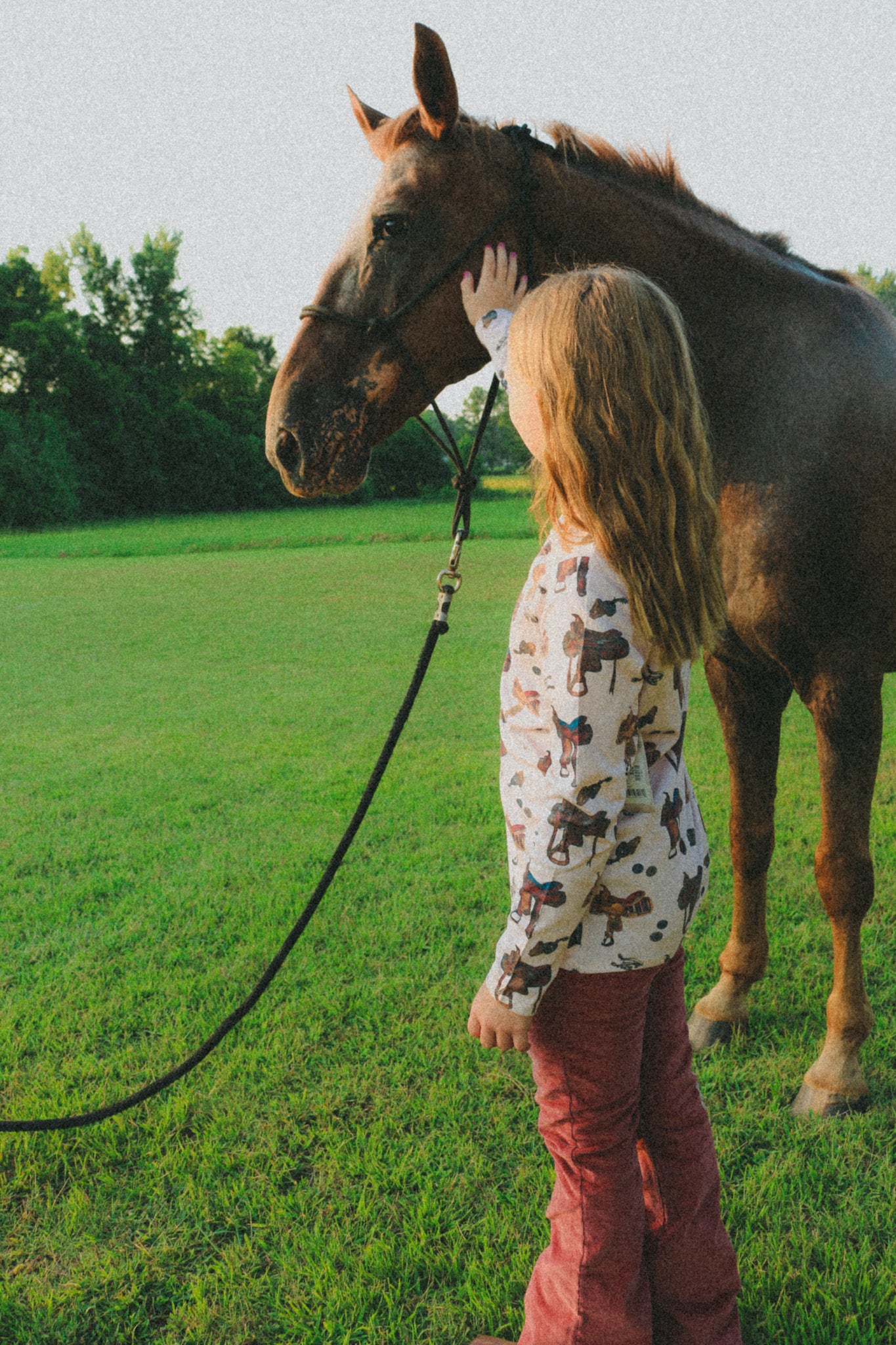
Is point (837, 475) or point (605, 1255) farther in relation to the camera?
point (837, 475)

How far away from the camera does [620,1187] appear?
4.66 feet

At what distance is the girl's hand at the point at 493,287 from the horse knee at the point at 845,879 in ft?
5.39

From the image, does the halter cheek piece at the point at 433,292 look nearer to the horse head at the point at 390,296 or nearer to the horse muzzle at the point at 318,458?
the horse head at the point at 390,296

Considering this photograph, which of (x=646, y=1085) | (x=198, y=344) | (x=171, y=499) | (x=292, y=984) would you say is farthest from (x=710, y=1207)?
(x=198, y=344)

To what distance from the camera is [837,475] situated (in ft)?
6.86

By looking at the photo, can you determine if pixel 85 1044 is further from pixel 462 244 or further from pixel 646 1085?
pixel 462 244

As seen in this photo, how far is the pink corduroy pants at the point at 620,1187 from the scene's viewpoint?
4.55ft

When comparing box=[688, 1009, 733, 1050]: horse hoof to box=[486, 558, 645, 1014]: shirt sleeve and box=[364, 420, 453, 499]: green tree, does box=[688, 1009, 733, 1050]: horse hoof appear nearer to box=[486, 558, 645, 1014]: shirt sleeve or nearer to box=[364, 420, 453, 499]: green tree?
box=[486, 558, 645, 1014]: shirt sleeve

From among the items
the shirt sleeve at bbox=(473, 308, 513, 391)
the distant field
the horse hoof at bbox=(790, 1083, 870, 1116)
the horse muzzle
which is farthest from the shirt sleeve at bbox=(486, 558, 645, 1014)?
the distant field

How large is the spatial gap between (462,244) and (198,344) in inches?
1992

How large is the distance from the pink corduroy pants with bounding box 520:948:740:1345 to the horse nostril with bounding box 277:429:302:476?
4.30 feet

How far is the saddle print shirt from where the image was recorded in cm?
121

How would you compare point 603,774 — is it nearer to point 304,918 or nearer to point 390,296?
point 304,918

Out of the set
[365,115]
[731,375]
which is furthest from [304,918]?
[365,115]
